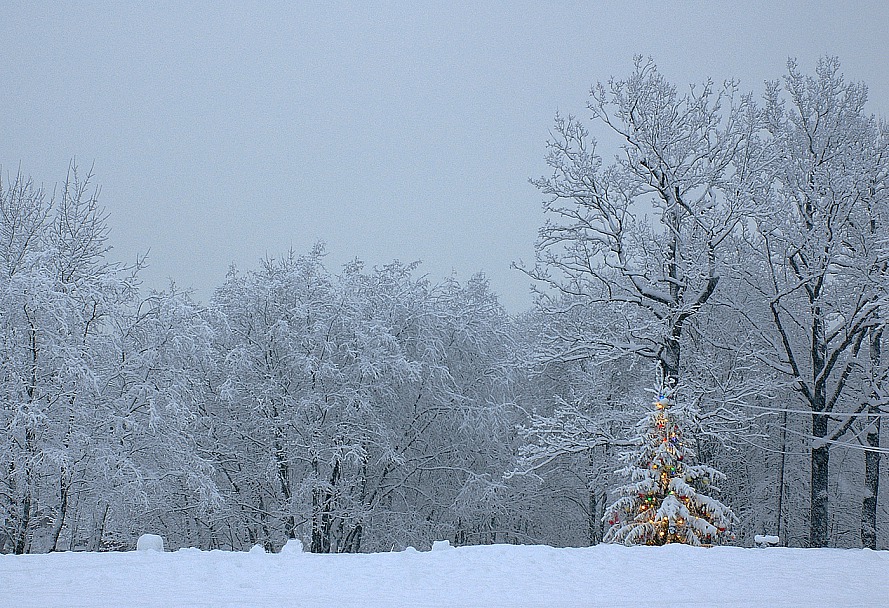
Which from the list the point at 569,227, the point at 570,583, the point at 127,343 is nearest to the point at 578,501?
the point at 569,227

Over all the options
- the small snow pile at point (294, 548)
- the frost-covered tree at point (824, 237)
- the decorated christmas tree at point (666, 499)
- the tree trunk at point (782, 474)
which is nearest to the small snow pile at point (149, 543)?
the small snow pile at point (294, 548)

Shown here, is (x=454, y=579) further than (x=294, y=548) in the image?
No

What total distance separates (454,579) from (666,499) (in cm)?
502

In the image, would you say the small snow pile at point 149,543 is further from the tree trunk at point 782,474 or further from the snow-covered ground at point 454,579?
the tree trunk at point 782,474

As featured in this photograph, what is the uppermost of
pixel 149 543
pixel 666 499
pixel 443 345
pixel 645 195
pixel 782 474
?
pixel 645 195

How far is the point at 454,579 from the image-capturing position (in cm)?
784

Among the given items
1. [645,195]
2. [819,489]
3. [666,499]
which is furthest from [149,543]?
[819,489]

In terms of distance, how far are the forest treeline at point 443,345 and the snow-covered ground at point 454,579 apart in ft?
12.9

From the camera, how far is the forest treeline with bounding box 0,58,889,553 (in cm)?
1454

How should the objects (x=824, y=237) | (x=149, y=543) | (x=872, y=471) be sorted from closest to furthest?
(x=149, y=543), (x=824, y=237), (x=872, y=471)

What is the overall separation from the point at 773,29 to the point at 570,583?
224m

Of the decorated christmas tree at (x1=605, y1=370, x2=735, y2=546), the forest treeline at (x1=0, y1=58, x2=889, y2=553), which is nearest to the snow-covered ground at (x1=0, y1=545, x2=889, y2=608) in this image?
the decorated christmas tree at (x1=605, y1=370, x2=735, y2=546)

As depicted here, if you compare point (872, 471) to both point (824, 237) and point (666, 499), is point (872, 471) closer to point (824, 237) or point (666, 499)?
point (824, 237)

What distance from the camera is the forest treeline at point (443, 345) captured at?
47.7 feet
